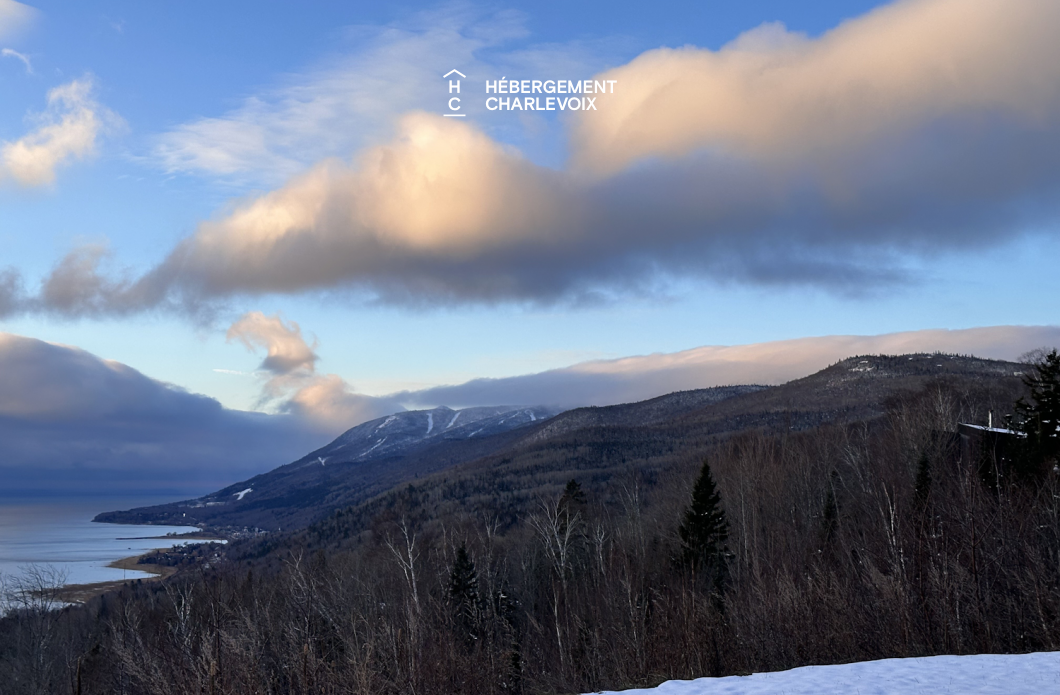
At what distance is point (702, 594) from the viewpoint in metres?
39.9

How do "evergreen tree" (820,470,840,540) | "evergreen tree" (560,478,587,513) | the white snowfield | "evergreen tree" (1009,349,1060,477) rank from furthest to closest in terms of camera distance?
1. "evergreen tree" (560,478,587,513)
2. "evergreen tree" (820,470,840,540)
3. "evergreen tree" (1009,349,1060,477)
4. the white snowfield

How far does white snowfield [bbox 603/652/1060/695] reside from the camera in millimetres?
15977

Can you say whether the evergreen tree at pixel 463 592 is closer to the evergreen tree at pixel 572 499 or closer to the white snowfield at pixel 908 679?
the evergreen tree at pixel 572 499

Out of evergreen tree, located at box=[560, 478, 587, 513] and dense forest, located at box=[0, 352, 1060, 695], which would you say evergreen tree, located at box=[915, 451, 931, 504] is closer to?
dense forest, located at box=[0, 352, 1060, 695]

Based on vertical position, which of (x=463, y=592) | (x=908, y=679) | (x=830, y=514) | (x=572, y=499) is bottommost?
(x=463, y=592)

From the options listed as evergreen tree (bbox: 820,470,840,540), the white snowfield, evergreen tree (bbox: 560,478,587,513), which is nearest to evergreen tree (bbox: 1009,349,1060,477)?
evergreen tree (bbox: 820,470,840,540)

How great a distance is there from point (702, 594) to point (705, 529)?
918 centimetres

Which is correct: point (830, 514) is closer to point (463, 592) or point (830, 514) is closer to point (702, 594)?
point (702, 594)

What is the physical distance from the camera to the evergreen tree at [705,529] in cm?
4834

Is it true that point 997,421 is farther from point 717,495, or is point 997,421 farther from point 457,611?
point 457,611

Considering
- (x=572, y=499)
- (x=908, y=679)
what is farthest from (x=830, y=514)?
(x=908, y=679)

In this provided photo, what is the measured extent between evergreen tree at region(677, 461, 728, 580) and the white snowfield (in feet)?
97.3

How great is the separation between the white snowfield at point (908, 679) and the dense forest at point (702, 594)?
21.6 ft

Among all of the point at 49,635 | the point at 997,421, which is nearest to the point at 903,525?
the point at 997,421
